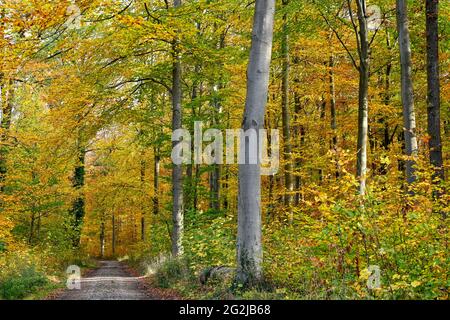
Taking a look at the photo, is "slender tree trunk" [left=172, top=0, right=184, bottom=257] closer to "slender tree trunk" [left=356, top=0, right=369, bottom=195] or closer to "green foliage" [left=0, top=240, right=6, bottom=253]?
"slender tree trunk" [left=356, top=0, right=369, bottom=195]

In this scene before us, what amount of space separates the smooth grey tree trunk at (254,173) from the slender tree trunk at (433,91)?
498 centimetres

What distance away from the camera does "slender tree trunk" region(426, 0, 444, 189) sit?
34.6ft

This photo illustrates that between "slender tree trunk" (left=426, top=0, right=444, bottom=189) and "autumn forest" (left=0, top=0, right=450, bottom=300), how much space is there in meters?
0.03

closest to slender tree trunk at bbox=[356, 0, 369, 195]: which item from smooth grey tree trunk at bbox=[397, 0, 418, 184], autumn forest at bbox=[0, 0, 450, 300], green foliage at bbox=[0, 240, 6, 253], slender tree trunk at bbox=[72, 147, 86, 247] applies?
autumn forest at bbox=[0, 0, 450, 300]

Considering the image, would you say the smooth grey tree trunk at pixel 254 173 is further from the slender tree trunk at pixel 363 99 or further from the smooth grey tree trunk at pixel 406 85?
the smooth grey tree trunk at pixel 406 85

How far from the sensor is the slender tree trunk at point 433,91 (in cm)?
1055

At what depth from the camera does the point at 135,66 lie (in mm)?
14883

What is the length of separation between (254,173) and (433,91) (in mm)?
5662

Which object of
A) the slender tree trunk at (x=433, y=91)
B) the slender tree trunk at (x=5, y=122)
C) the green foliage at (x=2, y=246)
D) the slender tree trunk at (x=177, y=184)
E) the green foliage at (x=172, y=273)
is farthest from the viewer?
the slender tree trunk at (x=5, y=122)

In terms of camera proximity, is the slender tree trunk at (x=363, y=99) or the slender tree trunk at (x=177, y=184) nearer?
the slender tree trunk at (x=363, y=99)

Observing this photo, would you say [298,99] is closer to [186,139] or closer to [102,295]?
[186,139]

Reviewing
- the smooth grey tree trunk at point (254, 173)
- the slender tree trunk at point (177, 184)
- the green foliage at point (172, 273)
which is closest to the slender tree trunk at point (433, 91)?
the smooth grey tree trunk at point (254, 173)

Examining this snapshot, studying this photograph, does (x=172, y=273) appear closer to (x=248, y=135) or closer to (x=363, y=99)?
(x=248, y=135)
